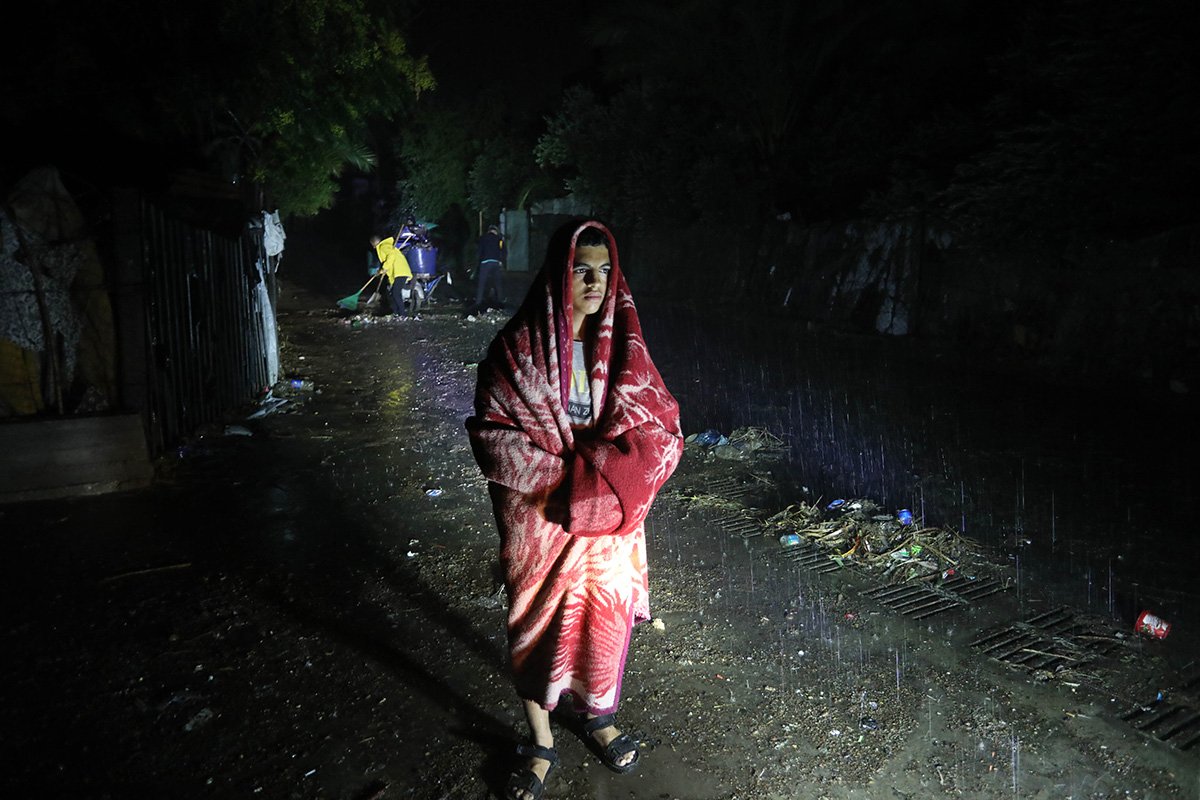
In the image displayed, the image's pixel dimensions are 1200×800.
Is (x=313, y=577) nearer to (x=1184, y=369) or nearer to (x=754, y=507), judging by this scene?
(x=754, y=507)

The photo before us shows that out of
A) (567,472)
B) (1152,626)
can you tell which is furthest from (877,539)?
(567,472)

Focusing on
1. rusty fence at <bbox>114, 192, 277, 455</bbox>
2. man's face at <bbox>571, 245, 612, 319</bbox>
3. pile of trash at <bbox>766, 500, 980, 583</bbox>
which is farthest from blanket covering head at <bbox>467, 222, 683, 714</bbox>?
rusty fence at <bbox>114, 192, 277, 455</bbox>

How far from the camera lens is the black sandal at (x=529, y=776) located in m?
2.53

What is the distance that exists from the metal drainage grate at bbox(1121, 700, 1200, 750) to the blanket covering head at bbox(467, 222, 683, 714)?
1.95m

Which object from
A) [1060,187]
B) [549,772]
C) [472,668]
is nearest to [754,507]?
[472,668]

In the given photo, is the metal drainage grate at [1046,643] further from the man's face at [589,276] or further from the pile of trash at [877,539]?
the man's face at [589,276]

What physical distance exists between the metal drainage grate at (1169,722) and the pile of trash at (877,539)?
4.07 ft

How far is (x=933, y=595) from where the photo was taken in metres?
4.01

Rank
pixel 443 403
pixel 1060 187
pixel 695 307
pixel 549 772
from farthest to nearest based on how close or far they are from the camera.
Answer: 1. pixel 695 307
2. pixel 1060 187
3. pixel 443 403
4. pixel 549 772

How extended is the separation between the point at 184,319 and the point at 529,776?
5430mm

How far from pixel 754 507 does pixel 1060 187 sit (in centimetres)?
648

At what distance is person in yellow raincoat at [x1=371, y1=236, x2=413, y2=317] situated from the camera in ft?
51.5

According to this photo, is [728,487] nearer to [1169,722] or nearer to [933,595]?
[933,595]

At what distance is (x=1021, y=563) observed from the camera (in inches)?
171
